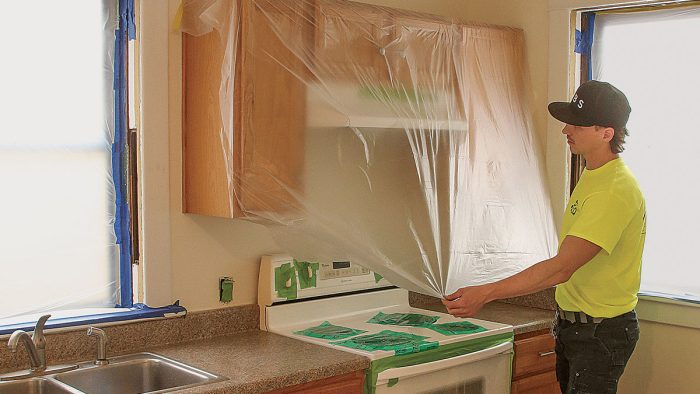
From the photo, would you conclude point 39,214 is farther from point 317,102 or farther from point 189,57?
point 317,102

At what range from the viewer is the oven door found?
8.69 feet

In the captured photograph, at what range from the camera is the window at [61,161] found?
2.45 metres

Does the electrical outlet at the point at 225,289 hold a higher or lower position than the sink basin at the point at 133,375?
higher

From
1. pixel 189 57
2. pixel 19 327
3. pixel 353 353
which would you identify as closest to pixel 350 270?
pixel 353 353

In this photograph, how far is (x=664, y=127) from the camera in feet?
10.9

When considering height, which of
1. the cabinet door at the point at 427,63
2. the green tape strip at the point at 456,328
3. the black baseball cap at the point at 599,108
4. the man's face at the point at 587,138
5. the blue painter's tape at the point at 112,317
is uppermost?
the cabinet door at the point at 427,63

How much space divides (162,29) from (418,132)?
0.89 m

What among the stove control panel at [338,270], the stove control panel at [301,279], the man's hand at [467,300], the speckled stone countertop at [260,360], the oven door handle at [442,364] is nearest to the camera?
the speckled stone countertop at [260,360]

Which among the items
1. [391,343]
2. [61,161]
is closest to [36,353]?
[61,161]

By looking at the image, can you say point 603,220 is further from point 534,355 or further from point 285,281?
point 285,281

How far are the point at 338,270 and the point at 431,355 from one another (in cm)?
55

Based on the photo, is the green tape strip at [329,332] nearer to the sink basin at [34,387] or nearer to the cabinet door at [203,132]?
the cabinet door at [203,132]

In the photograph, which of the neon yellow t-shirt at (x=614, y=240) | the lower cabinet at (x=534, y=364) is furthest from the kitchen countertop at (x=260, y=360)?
the lower cabinet at (x=534, y=364)

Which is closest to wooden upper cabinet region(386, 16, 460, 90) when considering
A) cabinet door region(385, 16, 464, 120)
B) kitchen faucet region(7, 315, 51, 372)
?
cabinet door region(385, 16, 464, 120)
